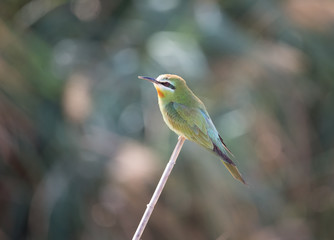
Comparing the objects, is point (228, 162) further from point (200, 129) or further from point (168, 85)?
point (168, 85)

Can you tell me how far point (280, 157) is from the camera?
11.2 feet

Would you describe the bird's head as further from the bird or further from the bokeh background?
the bokeh background

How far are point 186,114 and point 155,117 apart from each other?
5.01 feet

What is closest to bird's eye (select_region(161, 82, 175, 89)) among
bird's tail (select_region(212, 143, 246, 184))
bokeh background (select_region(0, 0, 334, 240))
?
bird's tail (select_region(212, 143, 246, 184))

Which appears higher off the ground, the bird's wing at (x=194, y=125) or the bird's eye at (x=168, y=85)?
the bird's eye at (x=168, y=85)

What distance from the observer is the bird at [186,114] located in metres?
1.37

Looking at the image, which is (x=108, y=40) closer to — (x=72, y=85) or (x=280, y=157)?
(x=72, y=85)

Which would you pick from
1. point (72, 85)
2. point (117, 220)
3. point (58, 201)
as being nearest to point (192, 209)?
point (117, 220)

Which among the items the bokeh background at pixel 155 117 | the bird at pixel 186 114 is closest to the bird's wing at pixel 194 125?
the bird at pixel 186 114

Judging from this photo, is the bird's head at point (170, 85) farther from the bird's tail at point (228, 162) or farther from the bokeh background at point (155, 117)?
the bokeh background at point (155, 117)

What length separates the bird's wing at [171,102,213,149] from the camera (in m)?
1.36

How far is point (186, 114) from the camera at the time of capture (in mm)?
1412

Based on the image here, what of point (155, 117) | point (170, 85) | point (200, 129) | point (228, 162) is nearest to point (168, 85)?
point (170, 85)

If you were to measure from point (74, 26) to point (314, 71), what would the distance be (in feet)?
4.44
